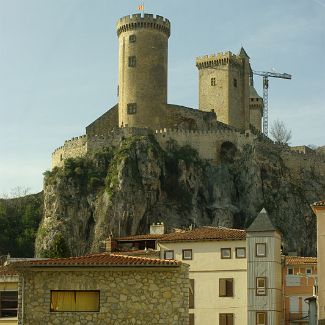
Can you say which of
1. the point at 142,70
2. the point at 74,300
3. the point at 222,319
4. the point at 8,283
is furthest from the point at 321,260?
the point at 142,70

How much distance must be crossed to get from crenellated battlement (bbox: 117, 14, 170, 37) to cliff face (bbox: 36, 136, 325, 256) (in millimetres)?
16390

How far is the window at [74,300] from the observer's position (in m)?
29.3

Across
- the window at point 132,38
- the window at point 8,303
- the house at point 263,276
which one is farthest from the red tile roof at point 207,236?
the window at point 132,38

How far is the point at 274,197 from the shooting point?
108375mm

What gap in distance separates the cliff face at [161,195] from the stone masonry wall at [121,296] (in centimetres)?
6906

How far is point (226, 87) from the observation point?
119 metres

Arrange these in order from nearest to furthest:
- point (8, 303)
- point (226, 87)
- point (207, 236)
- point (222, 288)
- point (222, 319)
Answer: point (8, 303)
point (222, 319)
point (222, 288)
point (207, 236)
point (226, 87)

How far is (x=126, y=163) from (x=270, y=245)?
4134 centimetres

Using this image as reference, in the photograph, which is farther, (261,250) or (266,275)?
(261,250)

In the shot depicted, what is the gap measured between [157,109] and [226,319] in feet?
181

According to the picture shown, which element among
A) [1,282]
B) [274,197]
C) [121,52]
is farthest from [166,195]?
[1,282]

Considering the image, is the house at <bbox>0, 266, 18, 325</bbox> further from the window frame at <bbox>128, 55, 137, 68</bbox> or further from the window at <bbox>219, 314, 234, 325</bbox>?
the window frame at <bbox>128, 55, 137, 68</bbox>

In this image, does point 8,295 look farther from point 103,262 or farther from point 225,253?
point 225,253

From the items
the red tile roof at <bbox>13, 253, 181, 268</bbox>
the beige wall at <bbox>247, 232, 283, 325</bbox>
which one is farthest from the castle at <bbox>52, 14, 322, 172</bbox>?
the red tile roof at <bbox>13, 253, 181, 268</bbox>
